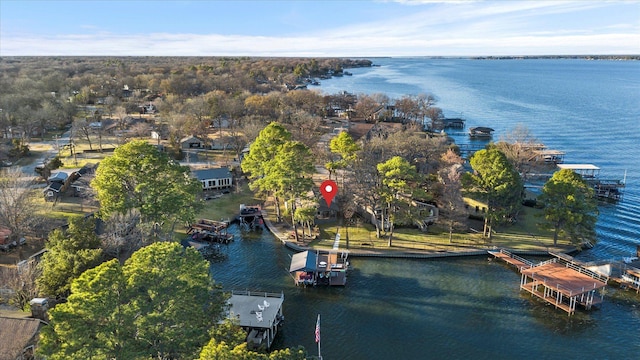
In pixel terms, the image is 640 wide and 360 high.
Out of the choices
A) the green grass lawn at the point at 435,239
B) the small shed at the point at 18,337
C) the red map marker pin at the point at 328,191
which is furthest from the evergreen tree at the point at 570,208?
the small shed at the point at 18,337

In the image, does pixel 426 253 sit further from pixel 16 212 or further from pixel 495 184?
pixel 16 212

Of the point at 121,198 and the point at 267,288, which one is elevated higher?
the point at 121,198

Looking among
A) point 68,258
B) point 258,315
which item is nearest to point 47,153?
point 68,258

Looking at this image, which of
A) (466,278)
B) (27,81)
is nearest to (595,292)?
(466,278)

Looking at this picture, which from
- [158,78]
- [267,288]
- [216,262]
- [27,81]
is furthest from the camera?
[158,78]

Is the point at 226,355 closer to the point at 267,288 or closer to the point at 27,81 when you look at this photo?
the point at 267,288
